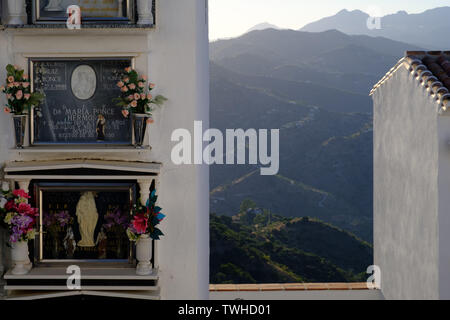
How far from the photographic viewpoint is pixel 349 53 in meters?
93.3

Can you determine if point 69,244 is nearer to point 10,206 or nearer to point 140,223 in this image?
point 10,206

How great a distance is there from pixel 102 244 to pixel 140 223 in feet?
2.91

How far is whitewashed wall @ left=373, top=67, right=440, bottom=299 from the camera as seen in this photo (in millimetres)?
8102

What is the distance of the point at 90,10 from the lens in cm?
688

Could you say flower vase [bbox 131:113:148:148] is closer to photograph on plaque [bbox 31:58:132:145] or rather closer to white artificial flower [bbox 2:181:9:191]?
photograph on plaque [bbox 31:58:132:145]

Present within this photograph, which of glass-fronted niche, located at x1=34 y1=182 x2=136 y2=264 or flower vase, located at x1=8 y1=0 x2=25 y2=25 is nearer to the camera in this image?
flower vase, located at x1=8 y1=0 x2=25 y2=25

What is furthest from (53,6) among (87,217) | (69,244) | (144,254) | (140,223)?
(144,254)

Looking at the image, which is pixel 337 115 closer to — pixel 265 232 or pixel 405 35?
pixel 265 232

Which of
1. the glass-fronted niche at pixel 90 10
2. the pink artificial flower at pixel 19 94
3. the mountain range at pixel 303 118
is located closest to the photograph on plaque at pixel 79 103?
the pink artificial flower at pixel 19 94

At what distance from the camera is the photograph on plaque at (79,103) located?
7016 millimetres

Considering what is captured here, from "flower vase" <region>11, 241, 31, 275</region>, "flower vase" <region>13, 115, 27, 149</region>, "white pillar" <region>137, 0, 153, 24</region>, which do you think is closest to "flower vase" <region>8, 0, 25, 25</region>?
"flower vase" <region>13, 115, 27, 149</region>

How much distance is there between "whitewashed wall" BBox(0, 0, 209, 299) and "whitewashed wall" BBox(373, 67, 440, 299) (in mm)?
3790

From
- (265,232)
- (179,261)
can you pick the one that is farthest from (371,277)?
(265,232)

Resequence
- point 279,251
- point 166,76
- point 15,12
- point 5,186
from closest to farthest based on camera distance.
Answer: point 15,12 < point 5,186 < point 166,76 < point 279,251
